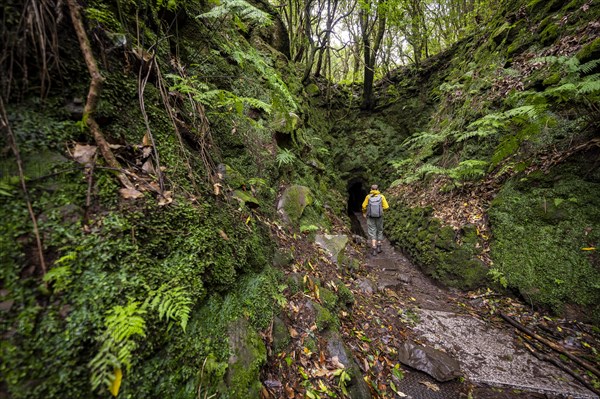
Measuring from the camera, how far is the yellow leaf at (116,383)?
1.18 meters

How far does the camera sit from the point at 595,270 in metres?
3.63

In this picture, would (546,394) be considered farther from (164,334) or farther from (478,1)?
(478,1)

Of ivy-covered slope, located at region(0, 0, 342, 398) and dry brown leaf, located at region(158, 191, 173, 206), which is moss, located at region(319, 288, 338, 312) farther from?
dry brown leaf, located at region(158, 191, 173, 206)

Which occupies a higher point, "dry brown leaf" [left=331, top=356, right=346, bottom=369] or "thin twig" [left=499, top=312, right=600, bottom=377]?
"dry brown leaf" [left=331, top=356, right=346, bottom=369]

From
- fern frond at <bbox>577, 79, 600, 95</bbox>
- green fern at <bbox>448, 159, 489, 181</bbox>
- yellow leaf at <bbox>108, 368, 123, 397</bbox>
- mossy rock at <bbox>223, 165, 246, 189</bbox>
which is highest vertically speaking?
fern frond at <bbox>577, 79, 600, 95</bbox>

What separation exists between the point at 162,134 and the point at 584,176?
6.96m

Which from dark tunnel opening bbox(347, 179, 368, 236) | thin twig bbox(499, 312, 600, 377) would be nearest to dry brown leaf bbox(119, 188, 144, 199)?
thin twig bbox(499, 312, 600, 377)

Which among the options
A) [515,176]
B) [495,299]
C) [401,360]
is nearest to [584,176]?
[515,176]

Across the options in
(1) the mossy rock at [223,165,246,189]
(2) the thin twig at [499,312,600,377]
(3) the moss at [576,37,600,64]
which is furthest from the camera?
(3) the moss at [576,37,600,64]

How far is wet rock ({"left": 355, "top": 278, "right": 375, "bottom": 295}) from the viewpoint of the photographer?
15.0 feet

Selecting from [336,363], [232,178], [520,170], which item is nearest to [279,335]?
[336,363]

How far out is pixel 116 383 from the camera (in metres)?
1.20

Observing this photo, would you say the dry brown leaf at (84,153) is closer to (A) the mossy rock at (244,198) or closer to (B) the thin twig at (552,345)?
(A) the mossy rock at (244,198)

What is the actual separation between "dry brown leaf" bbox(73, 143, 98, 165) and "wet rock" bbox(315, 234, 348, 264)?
3860mm
